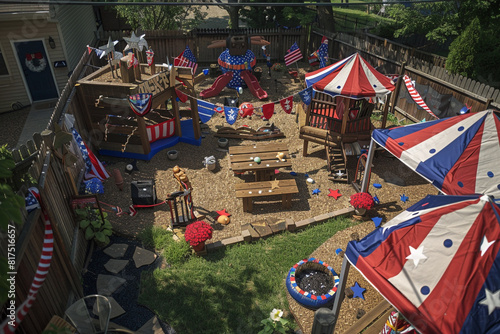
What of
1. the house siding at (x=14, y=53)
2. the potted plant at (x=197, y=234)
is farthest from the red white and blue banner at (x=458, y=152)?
the house siding at (x=14, y=53)

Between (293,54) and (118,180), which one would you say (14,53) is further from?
(293,54)

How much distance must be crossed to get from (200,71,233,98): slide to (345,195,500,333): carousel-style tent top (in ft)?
37.1

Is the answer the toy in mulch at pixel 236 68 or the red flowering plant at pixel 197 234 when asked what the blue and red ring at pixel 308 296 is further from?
the toy in mulch at pixel 236 68

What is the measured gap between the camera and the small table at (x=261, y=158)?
30.3 ft

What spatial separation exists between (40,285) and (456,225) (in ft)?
18.1

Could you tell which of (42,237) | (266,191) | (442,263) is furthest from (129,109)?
(442,263)

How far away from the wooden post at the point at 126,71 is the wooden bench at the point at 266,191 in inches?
173

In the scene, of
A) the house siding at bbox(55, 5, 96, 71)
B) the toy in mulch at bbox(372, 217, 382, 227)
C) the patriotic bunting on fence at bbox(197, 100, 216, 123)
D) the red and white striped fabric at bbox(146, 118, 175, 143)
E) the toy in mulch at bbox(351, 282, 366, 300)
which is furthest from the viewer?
the house siding at bbox(55, 5, 96, 71)

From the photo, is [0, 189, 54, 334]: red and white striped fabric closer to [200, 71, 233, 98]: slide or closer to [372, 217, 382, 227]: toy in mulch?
[372, 217, 382, 227]: toy in mulch

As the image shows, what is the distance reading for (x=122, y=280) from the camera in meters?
6.63

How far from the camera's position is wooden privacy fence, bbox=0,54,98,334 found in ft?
14.8

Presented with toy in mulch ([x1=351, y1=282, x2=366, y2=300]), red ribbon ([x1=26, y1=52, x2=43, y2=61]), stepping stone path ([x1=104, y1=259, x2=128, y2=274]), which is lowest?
stepping stone path ([x1=104, y1=259, x2=128, y2=274])

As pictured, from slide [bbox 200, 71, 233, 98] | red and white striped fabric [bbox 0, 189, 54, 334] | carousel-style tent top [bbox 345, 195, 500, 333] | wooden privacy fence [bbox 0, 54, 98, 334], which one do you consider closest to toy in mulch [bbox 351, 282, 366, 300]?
carousel-style tent top [bbox 345, 195, 500, 333]

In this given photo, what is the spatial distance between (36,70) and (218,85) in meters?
7.12
